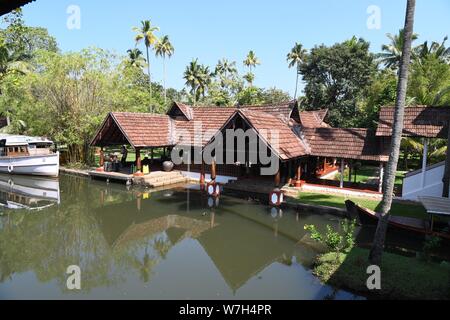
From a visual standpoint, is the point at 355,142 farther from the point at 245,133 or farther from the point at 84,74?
the point at 84,74

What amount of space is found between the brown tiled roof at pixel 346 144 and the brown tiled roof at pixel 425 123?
46.3 inches

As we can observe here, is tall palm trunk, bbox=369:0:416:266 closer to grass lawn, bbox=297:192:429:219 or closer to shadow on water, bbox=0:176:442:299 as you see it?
shadow on water, bbox=0:176:442:299

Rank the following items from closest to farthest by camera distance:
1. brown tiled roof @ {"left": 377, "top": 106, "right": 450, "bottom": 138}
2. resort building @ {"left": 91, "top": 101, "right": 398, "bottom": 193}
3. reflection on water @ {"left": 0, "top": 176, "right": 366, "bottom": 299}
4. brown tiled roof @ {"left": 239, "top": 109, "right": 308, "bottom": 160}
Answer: reflection on water @ {"left": 0, "top": 176, "right": 366, "bottom": 299}, brown tiled roof @ {"left": 377, "top": 106, "right": 450, "bottom": 138}, brown tiled roof @ {"left": 239, "top": 109, "right": 308, "bottom": 160}, resort building @ {"left": 91, "top": 101, "right": 398, "bottom": 193}

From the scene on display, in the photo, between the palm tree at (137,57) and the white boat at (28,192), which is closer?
the white boat at (28,192)

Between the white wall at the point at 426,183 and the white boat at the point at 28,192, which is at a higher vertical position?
the white wall at the point at 426,183

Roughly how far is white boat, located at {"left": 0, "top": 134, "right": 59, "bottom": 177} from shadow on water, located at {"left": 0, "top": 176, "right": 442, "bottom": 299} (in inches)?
240

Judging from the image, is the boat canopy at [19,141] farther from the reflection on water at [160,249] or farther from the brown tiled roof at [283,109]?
the brown tiled roof at [283,109]

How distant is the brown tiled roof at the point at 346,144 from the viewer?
1820 centimetres

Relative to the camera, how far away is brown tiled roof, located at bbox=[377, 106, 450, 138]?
53.3ft

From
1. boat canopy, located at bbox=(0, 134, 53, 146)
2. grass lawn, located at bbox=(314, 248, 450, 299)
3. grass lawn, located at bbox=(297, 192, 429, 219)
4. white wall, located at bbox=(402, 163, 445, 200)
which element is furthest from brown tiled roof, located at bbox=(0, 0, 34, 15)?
boat canopy, located at bbox=(0, 134, 53, 146)

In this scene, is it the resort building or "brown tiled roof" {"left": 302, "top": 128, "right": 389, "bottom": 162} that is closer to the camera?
the resort building

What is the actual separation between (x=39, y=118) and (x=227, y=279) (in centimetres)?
2404

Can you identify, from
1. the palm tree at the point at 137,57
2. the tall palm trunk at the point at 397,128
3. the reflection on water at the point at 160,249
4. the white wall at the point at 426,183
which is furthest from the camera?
the palm tree at the point at 137,57

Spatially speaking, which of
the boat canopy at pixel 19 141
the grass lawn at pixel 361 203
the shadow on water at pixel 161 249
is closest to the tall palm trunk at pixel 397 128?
the shadow on water at pixel 161 249
